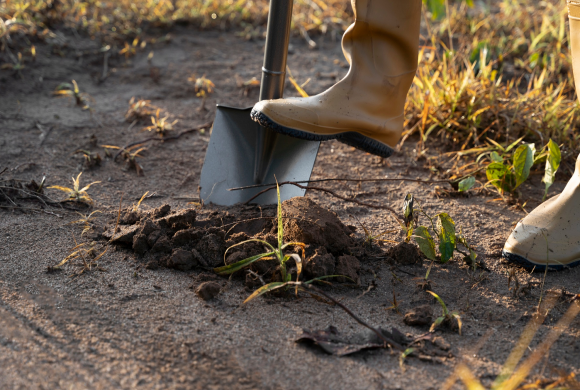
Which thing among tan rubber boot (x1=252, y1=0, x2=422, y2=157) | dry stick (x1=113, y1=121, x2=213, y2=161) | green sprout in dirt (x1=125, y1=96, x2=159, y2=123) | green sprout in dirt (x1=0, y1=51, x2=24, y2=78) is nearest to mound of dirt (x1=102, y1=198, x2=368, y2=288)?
tan rubber boot (x1=252, y1=0, x2=422, y2=157)

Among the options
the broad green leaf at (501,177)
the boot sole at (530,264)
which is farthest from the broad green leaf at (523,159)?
the boot sole at (530,264)

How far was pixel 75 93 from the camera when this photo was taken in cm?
283

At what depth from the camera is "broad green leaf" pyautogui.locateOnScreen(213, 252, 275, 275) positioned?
1.39 metres

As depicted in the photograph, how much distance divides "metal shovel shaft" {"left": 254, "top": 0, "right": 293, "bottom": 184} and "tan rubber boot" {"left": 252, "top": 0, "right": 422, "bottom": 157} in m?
0.18

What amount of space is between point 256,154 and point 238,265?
65cm

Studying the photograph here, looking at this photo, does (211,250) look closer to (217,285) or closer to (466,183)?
(217,285)

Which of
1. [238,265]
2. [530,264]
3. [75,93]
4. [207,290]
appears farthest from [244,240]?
[75,93]

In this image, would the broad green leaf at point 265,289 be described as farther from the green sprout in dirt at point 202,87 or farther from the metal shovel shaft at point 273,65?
the green sprout in dirt at point 202,87

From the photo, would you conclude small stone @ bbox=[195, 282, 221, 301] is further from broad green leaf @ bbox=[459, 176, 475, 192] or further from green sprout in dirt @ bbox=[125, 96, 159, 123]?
green sprout in dirt @ bbox=[125, 96, 159, 123]

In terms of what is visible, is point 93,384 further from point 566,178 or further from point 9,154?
point 566,178

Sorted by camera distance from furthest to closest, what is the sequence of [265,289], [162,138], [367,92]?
[162,138] < [367,92] < [265,289]

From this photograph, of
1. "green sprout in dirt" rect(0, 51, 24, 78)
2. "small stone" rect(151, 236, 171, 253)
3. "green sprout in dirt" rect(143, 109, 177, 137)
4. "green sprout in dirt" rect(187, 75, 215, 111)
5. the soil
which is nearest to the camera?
the soil

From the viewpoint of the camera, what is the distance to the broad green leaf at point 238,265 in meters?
1.39

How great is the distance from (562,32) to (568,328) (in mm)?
2600
